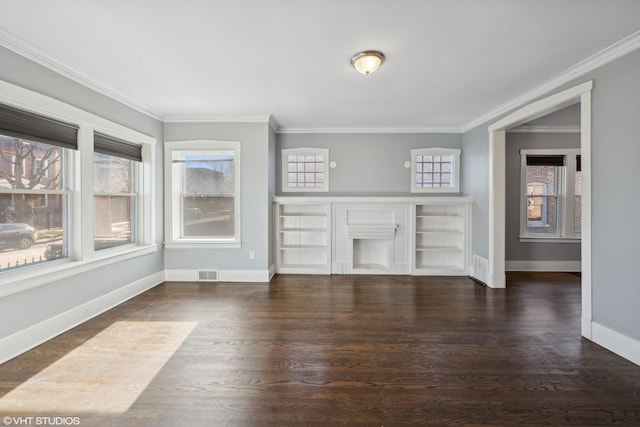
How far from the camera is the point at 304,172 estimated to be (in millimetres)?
5211

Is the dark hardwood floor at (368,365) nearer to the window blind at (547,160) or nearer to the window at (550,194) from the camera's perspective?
the window at (550,194)

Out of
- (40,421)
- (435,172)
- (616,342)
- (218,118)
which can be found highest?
(218,118)

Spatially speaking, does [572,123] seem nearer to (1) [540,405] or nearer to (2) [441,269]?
(2) [441,269]

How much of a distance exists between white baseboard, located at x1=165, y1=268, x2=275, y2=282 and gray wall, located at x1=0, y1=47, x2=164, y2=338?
46cm

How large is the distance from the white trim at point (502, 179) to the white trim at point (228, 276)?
3.48m

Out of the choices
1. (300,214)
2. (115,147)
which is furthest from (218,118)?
(300,214)

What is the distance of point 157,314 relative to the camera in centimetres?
317

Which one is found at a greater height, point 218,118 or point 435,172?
point 218,118

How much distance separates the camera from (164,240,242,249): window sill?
4.43m

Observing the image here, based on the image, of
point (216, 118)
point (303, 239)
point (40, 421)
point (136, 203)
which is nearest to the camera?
point (40, 421)

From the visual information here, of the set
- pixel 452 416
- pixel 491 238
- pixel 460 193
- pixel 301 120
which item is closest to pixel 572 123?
pixel 460 193

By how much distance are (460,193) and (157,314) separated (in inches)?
197

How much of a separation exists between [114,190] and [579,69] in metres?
5.28

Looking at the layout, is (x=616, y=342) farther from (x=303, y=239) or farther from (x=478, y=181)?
(x=303, y=239)
